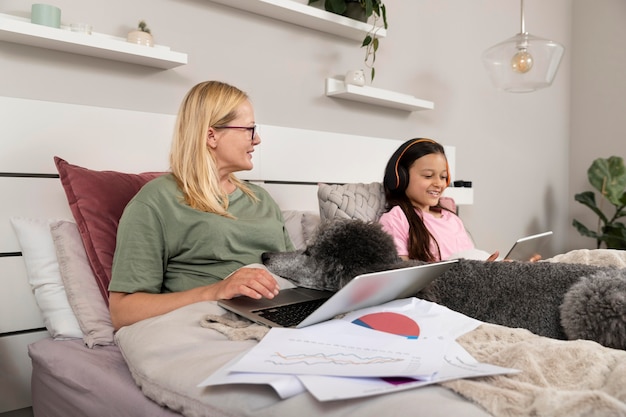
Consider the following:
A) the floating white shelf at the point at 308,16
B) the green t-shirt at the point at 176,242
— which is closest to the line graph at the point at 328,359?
the green t-shirt at the point at 176,242

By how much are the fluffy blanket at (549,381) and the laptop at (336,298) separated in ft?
0.45

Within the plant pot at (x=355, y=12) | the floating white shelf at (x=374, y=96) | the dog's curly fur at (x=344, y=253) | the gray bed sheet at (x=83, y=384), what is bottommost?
the gray bed sheet at (x=83, y=384)

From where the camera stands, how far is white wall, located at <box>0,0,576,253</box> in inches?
70.1

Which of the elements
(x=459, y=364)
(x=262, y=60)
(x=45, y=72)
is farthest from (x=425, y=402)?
(x=262, y=60)

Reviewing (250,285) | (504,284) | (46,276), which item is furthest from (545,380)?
(46,276)

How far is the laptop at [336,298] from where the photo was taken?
2.51 ft

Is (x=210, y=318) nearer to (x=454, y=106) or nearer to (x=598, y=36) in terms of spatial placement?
(x=454, y=106)

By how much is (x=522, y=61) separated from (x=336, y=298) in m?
2.31

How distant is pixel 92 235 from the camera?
137 cm

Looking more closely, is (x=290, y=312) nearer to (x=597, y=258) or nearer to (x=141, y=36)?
(x=597, y=258)

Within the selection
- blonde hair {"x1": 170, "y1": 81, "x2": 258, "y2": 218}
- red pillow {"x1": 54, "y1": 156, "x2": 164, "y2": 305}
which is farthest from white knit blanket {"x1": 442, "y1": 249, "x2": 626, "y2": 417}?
red pillow {"x1": 54, "y1": 156, "x2": 164, "y2": 305}

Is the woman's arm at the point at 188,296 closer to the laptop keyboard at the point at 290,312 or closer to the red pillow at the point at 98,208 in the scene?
the laptop keyboard at the point at 290,312

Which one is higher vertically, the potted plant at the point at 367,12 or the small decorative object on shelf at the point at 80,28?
the potted plant at the point at 367,12

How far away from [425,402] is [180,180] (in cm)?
99
